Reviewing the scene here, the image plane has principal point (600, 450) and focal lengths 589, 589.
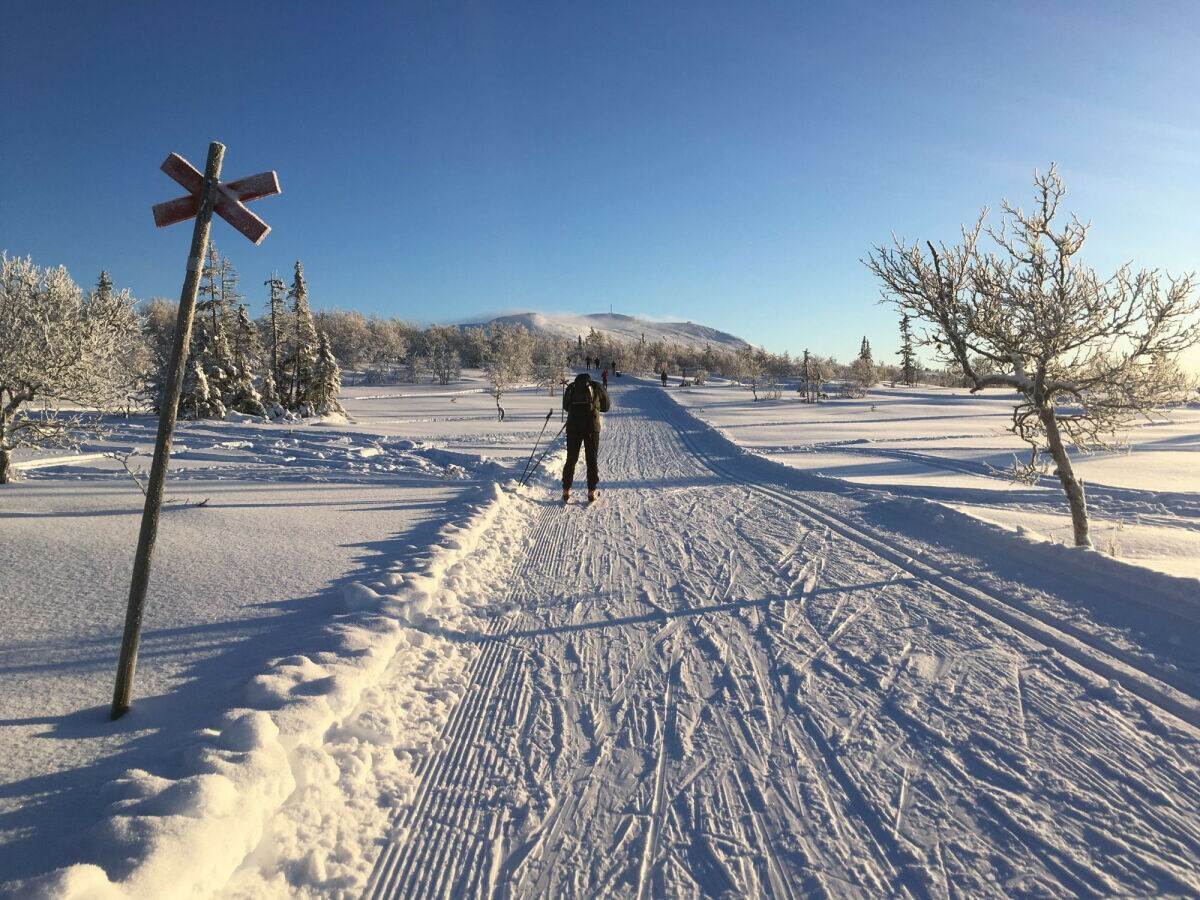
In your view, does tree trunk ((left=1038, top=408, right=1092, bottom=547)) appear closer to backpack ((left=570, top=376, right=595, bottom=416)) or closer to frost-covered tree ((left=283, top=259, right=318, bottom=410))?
backpack ((left=570, top=376, right=595, bottom=416))

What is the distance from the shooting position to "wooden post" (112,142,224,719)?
10.1ft

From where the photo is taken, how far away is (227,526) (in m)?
6.97

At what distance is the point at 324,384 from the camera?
3544 centimetres

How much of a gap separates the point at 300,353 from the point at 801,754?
132ft

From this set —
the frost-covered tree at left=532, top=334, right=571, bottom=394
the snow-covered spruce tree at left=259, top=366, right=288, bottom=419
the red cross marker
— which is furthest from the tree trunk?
the snow-covered spruce tree at left=259, top=366, right=288, bottom=419

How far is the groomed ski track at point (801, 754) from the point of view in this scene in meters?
2.31

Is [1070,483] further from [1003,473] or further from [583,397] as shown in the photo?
[583,397]

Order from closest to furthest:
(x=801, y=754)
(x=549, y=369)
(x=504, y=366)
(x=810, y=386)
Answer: (x=801, y=754), (x=810, y=386), (x=504, y=366), (x=549, y=369)

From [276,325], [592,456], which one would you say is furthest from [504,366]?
[592,456]

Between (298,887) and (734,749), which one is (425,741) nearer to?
(298,887)

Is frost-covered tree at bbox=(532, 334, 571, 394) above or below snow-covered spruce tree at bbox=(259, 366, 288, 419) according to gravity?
above

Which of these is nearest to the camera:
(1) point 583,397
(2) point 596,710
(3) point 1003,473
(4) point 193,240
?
(4) point 193,240

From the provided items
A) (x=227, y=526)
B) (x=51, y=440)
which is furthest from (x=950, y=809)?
(x=51, y=440)

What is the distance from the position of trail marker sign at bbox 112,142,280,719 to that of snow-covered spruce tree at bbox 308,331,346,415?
33.0 metres
